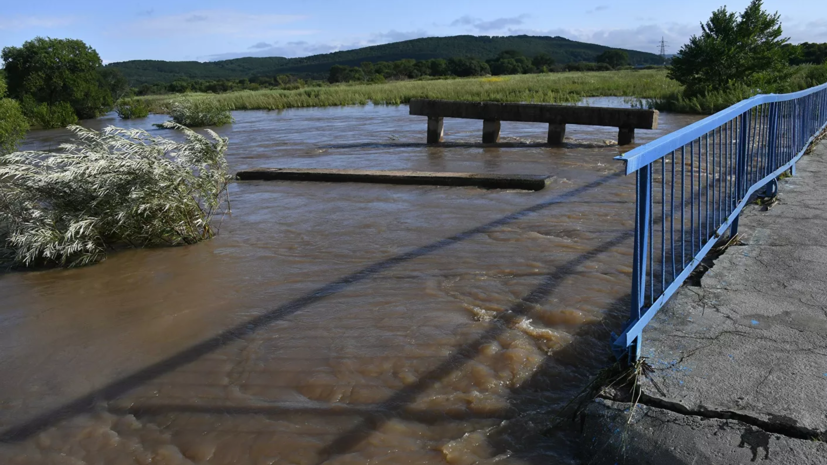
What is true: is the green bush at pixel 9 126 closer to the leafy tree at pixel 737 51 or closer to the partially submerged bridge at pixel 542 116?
the partially submerged bridge at pixel 542 116

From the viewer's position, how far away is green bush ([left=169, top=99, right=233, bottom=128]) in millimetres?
23047

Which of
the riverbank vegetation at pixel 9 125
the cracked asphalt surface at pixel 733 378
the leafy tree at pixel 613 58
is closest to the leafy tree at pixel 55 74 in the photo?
the riverbank vegetation at pixel 9 125

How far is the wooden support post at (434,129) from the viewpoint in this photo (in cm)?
1427

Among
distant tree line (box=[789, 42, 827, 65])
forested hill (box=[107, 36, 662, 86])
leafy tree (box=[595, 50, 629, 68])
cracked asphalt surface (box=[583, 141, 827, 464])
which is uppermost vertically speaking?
forested hill (box=[107, 36, 662, 86])

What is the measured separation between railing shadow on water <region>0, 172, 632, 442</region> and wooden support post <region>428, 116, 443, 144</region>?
8321 millimetres

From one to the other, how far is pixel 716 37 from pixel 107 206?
19.1m

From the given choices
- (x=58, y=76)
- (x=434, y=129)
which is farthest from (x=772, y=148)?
(x=58, y=76)

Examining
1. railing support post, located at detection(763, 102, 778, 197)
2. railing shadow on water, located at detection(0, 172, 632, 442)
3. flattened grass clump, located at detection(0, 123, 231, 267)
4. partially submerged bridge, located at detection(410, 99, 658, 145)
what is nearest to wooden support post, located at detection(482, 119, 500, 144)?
partially submerged bridge, located at detection(410, 99, 658, 145)

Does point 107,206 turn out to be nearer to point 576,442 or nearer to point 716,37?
point 576,442

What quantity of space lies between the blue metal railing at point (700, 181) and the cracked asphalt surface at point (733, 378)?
19 cm

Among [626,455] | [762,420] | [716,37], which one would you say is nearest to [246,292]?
[626,455]

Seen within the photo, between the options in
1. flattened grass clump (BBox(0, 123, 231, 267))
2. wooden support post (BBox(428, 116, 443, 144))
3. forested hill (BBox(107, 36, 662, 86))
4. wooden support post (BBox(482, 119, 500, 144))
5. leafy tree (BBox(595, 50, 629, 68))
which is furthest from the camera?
forested hill (BBox(107, 36, 662, 86))

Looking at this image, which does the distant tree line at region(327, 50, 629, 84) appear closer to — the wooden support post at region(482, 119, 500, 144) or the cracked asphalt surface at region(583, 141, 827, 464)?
the wooden support post at region(482, 119, 500, 144)

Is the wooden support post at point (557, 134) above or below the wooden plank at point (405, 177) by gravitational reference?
above
